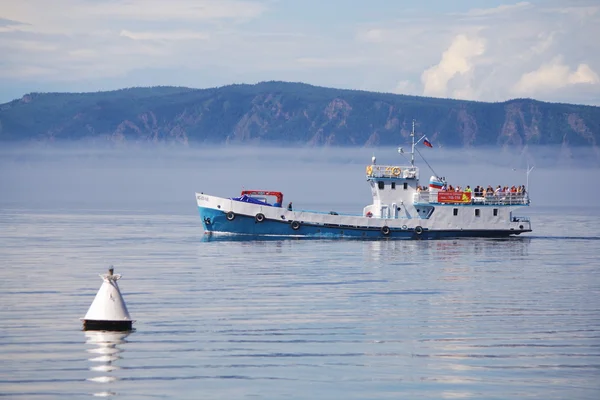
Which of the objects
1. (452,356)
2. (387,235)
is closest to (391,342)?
(452,356)

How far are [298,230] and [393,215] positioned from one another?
813 centimetres

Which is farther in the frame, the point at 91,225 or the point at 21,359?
the point at 91,225

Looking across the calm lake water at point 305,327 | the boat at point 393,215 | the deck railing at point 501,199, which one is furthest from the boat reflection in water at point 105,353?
the deck railing at point 501,199

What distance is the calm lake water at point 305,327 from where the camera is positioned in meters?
29.4

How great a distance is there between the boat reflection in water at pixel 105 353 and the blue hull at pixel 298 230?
1994 inches

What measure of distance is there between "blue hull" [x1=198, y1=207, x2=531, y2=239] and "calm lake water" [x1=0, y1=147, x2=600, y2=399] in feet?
42.0

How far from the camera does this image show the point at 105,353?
3291 cm

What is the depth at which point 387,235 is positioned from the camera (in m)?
88.2

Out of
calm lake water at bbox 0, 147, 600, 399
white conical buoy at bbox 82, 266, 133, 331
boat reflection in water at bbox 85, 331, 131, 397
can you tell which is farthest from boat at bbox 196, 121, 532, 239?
boat reflection in water at bbox 85, 331, 131, 397

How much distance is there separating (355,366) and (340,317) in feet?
32.9

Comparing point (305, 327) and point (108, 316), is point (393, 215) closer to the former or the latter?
point (305, 327)

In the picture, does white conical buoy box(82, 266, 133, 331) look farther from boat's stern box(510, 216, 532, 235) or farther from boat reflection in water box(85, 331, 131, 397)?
boat's stern box(510, 216, 532, 235)

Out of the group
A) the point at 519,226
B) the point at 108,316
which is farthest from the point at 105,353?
the point at 519,226

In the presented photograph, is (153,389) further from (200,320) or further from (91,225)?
(91,225)
